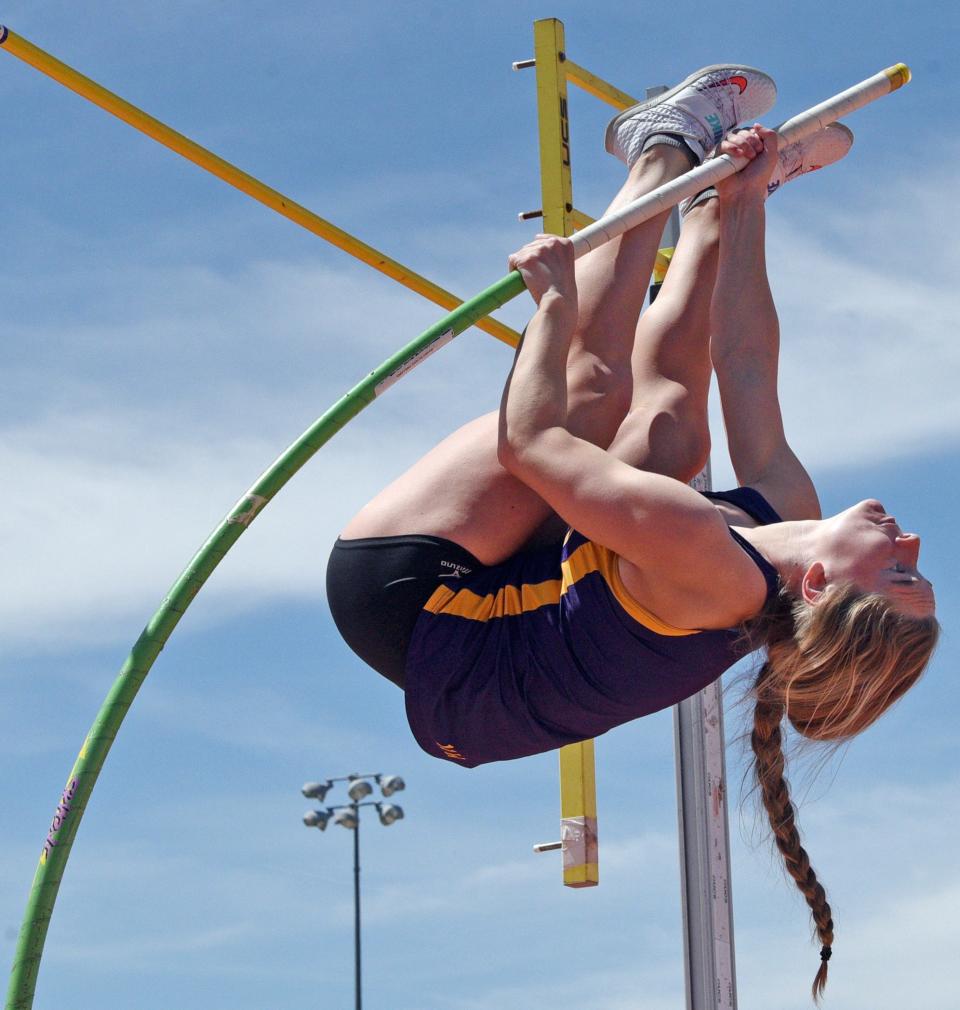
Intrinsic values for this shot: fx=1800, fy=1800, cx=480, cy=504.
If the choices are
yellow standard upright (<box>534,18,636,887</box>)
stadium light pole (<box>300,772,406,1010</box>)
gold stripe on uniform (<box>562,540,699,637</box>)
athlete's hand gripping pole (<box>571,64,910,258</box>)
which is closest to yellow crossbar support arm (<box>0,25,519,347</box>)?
yellow standard upright (<box>534,18,636,887</box>)

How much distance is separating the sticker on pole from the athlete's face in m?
0.90

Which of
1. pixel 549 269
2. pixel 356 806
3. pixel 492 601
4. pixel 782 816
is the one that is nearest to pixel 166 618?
pixel 492 601

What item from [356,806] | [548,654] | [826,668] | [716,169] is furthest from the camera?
[356,806]

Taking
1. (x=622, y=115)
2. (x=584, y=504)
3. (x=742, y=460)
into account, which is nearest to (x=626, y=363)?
(x=742, y=460)

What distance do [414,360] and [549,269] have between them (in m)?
0.35

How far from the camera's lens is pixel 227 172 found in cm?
487

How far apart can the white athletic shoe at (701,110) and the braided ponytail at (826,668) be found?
1.34 meters

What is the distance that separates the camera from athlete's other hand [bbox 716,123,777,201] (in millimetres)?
4082

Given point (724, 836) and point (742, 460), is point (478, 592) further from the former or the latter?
point (724, 836)

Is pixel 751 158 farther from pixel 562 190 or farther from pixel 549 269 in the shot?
pixel 562 190

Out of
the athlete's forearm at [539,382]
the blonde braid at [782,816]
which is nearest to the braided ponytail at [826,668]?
the blonde braid at [782,816]

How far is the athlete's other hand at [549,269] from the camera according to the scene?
3.66 meters

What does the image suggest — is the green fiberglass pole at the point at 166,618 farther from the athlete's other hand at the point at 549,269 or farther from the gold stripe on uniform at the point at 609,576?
the gold stripe on uniform at the point at 609,576

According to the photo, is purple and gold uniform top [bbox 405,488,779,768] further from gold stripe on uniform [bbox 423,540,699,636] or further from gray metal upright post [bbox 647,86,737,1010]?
gray metal upright post [bbox 647,86,737,1010]
